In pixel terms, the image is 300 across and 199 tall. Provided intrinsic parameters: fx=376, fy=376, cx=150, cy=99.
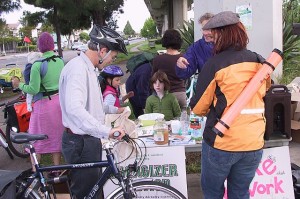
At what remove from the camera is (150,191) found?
8.79ft

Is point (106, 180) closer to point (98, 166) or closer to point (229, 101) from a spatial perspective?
point (98, 166)

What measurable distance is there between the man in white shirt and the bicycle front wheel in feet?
1.10

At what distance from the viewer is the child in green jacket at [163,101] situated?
4.41 meters

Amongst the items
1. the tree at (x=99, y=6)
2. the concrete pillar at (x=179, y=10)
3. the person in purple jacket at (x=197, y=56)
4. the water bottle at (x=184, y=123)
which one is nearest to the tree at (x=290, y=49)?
the person in purple jacket at (x=197, y=56)

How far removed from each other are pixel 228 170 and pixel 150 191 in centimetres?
59

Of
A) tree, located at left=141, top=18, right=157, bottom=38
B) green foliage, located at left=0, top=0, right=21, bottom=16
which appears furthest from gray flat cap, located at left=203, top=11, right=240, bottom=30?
tree, located at left=141, top=18, right=157, bottom=38

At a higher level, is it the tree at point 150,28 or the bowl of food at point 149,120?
the tree at point 150,28

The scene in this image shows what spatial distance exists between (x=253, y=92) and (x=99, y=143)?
124cm

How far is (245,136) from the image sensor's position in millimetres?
2342

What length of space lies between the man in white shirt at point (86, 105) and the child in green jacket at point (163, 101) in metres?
1.63

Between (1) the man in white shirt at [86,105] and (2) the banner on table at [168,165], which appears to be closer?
(1) the man in white shirt at [86,105]

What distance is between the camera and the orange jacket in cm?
230

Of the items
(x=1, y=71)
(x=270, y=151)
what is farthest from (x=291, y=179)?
(x=1, y=71)

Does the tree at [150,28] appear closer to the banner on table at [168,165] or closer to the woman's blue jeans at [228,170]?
the banner on table at [168,165]
